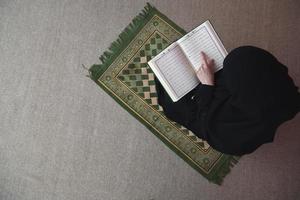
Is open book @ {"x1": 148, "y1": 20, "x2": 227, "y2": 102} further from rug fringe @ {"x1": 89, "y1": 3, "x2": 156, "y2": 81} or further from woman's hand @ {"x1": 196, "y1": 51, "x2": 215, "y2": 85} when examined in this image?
rug fringe @ {"x1": 89, "y1": 3, "x2": 156, "y2": 81}

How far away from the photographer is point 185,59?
1.25 m

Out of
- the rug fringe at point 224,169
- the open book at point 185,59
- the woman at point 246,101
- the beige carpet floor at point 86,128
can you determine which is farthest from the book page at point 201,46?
the rug fringe at point 224,169

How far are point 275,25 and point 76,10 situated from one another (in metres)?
0.94

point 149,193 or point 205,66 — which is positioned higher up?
point 205,66

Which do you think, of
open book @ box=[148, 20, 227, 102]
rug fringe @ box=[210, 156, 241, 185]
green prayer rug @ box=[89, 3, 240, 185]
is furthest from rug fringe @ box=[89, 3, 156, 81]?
rug fringe @ box=[210, 156, 241, 185]

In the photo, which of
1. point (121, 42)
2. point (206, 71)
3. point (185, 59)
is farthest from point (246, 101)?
point (121, 42)

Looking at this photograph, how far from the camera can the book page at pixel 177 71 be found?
122 centimetres

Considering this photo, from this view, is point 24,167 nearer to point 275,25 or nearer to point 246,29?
point 246,29

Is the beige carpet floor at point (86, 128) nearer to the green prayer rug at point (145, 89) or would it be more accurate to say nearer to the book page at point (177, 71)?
the green prayer rug at point (145, 89)

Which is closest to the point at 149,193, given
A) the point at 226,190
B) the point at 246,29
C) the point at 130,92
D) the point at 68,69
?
the point at 226,190

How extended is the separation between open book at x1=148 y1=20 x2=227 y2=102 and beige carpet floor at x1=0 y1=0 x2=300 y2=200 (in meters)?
0.23

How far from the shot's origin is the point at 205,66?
3.92ft

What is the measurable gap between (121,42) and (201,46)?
386 millimetres

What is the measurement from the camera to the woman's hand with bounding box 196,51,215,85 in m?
1.16
